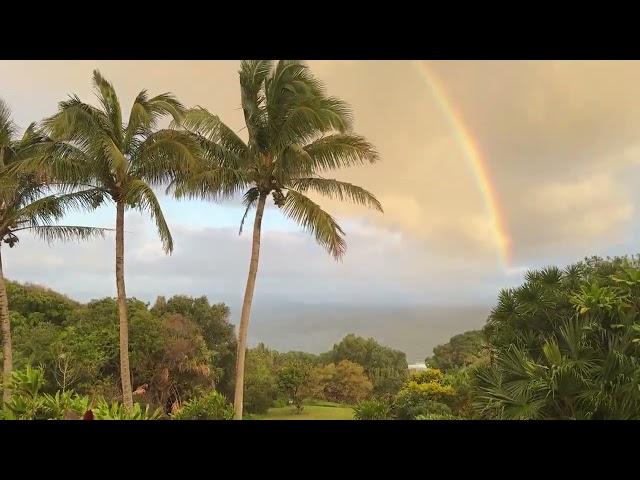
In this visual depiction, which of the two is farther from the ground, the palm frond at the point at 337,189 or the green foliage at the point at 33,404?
the palm frond at the point at 337,189

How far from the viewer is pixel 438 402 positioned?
515 inches

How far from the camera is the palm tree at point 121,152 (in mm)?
12094

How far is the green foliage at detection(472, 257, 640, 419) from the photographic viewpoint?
24.4ft

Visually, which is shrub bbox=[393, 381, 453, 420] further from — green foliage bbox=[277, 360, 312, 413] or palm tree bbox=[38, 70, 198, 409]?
green foliage bbox=[277, 360, 312, 413]

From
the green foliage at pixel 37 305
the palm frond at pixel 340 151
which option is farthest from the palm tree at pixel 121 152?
the green foliage at pixel 37 305

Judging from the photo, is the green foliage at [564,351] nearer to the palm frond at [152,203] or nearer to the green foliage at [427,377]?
the green foliage at [427,377]

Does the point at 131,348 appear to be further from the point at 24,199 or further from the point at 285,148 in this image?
the point at 285,148

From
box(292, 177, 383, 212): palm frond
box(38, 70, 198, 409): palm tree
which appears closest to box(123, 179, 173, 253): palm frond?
box(38, 70, 198, 409): palm tree

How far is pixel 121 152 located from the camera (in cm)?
1275

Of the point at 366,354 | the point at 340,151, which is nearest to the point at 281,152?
the point at 340,151

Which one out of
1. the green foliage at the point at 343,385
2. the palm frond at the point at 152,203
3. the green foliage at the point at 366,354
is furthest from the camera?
the green foliage at the point at 366,354

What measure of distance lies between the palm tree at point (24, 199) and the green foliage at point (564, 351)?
1053cm

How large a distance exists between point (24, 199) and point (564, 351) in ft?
47.0
